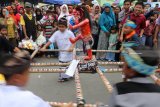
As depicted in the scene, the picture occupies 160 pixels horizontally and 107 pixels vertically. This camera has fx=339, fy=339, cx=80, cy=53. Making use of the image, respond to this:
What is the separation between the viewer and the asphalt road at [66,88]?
5773 mm

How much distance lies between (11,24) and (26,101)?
24.4ft

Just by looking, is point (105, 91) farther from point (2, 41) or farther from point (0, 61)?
point (0, 61)

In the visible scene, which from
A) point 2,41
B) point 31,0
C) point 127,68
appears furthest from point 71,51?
point 31,0

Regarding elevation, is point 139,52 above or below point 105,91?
above

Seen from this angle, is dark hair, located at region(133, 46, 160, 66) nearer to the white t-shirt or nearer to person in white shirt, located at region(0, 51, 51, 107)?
person in white shirt, located at region(0, 51, 51, 107)

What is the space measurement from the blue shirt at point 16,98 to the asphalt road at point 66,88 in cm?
364

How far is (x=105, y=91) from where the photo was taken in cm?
624

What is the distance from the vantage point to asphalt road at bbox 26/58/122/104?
5773mm

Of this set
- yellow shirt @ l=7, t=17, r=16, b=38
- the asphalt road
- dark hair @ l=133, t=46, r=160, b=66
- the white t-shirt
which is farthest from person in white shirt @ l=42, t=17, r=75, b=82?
dark hair @ l=133, t=46, r=160, b=66

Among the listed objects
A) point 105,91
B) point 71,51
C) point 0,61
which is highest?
point 0,61

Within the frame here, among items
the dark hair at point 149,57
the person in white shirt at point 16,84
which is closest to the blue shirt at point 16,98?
the person in white shirt at point 16,84

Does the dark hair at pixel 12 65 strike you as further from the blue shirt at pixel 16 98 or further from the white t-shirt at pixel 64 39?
the white t-shirt at pixel 64 39

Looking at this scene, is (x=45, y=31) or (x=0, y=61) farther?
(x=45, y=31)

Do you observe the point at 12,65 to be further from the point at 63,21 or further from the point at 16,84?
the point at 63,21
